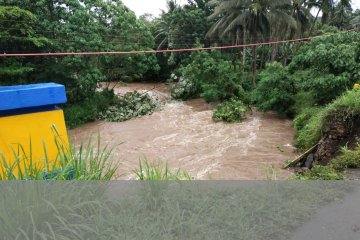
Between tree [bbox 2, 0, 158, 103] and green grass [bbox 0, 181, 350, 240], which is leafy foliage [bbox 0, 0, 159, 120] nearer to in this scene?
tree [bbox 2, 0, 158, 103]

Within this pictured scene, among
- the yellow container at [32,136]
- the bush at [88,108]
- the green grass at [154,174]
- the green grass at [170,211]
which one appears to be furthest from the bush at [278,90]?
the green grass at [170,211]

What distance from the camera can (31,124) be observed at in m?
2.21

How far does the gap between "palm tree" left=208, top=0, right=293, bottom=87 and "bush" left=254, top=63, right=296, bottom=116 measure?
19.8 feet

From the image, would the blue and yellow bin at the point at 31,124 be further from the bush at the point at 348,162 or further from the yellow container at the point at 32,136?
the bush at the point at 348,162

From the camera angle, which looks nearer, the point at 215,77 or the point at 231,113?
the point at 231,113

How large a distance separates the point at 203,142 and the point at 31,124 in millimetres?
8855

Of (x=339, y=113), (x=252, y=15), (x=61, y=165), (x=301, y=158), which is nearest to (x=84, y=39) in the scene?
(x=252, y=15)

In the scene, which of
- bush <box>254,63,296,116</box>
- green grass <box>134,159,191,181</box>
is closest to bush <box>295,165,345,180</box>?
green grass <box>134,159,191,181</box>

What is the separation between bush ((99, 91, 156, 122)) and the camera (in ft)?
52.0

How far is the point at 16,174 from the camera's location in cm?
205

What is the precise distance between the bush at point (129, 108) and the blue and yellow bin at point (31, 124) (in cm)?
1328

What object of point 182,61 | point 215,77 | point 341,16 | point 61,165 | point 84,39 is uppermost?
point 341,16

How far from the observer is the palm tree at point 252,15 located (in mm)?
19520

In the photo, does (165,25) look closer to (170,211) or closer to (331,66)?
Answer: (331,66)
